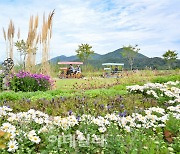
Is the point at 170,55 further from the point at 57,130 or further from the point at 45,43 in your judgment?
the point at 57,130

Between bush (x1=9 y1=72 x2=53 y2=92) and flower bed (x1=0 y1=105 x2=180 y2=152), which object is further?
bush (x1=9 y1=72 x2=53 y2=92)

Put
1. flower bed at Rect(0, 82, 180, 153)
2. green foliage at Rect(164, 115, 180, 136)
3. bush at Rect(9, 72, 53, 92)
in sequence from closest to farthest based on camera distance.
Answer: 1. flower bed at Rect(0, 82, 180, 153)
2. green foliage at Rect(164, 115, 180, 136)
3. bush at Rect(9, 72, 53, 92)

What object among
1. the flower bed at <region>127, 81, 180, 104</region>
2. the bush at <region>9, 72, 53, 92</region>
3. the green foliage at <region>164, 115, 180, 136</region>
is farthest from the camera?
the bush at <region>9, 72, 53, 92</region>

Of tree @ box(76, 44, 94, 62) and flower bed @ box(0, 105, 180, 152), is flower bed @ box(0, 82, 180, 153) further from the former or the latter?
tree @ box(76, 44, 94, 62)

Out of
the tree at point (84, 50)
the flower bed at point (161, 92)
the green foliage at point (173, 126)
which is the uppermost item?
the tree at point (84, 50)

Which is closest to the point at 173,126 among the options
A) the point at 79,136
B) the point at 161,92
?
the point at 79,136

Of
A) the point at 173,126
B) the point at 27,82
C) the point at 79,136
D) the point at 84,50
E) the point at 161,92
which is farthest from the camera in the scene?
the point at 84,50

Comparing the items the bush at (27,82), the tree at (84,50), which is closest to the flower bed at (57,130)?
the bush at (27,82)

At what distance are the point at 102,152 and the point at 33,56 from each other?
9854 millimetres

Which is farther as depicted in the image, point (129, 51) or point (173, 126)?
point (129, 51)

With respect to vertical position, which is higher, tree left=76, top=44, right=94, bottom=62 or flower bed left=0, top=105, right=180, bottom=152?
tree left=76, top=44, right=94, bottom=62

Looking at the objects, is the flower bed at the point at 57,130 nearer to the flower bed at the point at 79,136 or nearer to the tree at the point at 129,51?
the flower bed at the point at 79,136

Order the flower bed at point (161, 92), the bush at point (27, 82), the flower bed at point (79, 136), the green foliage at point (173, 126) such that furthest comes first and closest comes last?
the bush at point (27, 82), the flower bed at point (161, 92), the green foliage at point (173, 126), the flower bed at point (79, 136)

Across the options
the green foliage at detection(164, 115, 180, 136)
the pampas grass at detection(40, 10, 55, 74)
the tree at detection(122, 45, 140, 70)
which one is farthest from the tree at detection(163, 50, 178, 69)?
the green foliage at detection(164, 115, 180, 136)
